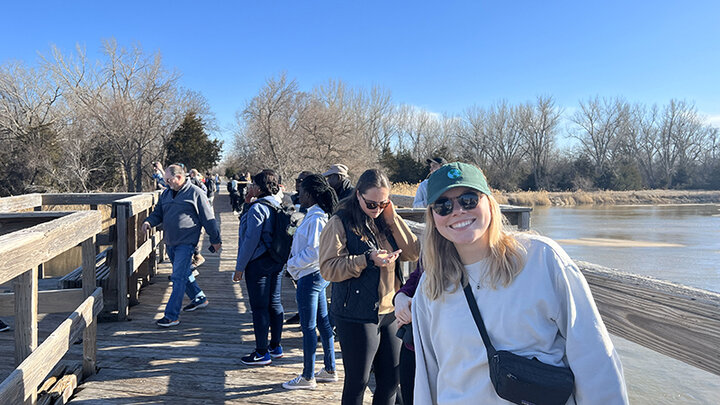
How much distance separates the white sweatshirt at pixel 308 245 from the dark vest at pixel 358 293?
0.63 metres

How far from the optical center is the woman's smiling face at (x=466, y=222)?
1.58m

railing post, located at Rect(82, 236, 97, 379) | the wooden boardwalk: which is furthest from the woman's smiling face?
railing post, located at Rect(82, 236, 97, 379)

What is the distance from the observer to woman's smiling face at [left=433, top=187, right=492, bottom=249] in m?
1.58

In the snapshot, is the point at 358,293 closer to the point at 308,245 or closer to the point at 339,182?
the point at 308,245

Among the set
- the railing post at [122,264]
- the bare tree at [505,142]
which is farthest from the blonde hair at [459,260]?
the bare tree at [505,142]

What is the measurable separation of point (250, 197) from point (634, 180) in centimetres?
5291

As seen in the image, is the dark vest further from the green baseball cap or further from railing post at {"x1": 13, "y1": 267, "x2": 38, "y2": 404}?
railing post at {"x1": 13, "y1": 267, "x2": 38, "y2": 404}

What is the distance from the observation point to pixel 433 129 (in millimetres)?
60969

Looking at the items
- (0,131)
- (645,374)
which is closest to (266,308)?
(645,374)

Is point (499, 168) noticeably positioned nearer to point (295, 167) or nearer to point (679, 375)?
point (295, 167)

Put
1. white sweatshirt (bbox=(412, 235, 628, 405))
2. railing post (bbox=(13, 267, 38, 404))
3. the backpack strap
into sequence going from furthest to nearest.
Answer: the backpack strap < railing post (bbox=(13, 267, 38, 404)) < white sweatshirt (bbox=(412, 235, 628, 405))

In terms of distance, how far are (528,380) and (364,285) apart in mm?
1437

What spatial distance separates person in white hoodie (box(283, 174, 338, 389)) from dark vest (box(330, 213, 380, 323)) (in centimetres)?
66

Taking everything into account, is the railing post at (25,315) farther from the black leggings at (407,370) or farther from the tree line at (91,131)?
the tree line at (91,131)
